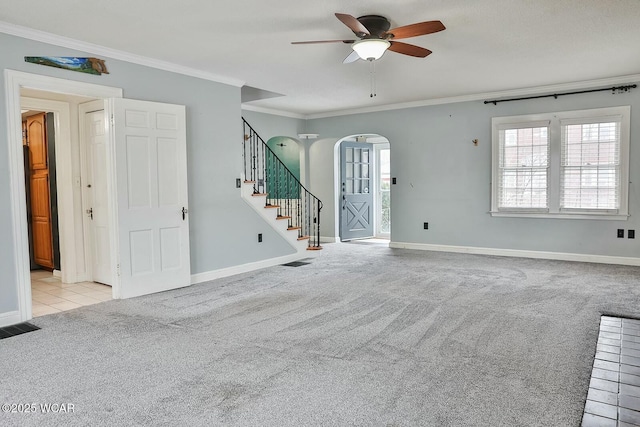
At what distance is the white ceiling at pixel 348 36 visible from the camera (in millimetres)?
3482

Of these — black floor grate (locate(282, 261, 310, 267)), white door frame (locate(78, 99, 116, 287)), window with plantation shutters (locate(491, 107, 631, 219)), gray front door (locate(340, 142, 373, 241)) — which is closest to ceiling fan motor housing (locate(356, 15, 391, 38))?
white door frame (locate(78, 99, 116, 287))

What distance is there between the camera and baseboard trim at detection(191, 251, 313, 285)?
5455 millimetres

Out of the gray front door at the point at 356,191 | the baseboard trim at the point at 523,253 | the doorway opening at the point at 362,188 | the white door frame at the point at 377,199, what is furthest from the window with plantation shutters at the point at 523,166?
the white door frame at the point at 377,199

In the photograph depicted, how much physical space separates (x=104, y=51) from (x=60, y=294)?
2.73 meters

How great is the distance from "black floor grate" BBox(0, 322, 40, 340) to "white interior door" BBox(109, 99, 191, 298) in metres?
0.94

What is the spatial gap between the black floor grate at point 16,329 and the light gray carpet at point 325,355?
12 centimetres

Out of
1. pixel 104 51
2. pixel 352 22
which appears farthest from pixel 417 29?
pixel 104 51

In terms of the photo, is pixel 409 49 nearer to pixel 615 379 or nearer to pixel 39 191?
pixel 615 379

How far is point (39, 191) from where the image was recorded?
20.0 feet

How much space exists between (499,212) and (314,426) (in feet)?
19.2

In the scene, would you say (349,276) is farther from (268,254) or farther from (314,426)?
(314,426)

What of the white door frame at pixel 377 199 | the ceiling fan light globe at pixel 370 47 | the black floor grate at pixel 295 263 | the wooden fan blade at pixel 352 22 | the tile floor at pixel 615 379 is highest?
the wooden fan blade at pixel 352 22

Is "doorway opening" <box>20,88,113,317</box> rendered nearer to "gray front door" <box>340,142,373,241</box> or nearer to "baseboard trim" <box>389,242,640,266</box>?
"gray front door" <box>340,142,373,241</box>

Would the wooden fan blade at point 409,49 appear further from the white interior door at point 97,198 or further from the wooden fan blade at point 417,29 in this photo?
the white interior door at point 97,198
